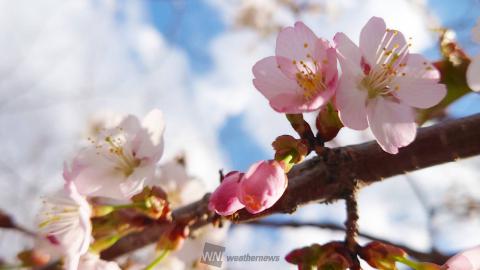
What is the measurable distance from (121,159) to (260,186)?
1.94 feet

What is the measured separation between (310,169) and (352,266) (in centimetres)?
17

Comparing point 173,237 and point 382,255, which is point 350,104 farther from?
point 173,237

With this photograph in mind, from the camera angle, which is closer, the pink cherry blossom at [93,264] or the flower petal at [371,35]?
the flower petal at [371,35]

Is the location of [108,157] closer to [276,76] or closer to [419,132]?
[276,76]

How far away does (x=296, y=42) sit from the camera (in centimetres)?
80

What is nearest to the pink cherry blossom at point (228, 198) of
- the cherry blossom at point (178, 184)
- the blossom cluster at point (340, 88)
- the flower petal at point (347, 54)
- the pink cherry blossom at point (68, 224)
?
the blossom cluster at point (340, 88)

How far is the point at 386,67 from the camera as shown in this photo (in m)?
0.86

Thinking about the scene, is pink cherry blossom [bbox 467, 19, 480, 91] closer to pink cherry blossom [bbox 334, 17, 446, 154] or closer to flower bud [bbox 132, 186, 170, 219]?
pink cherry blossom [bbox 334, 17, 446, 154]

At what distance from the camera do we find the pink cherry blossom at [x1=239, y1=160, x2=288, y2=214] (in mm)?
630

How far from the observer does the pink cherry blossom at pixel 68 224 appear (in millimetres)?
887

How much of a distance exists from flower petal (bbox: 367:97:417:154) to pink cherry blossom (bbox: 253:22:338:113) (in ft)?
0.35

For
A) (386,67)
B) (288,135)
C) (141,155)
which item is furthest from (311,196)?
(141,155)

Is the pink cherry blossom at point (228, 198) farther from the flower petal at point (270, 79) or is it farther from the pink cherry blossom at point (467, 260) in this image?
the pink cherry blossom at point (467, 260)

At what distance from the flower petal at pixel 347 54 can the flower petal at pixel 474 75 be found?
196mm
